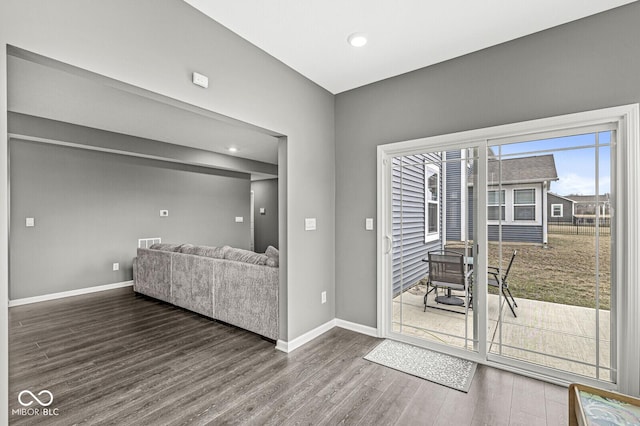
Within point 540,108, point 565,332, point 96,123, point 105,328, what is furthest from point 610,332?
point 96,123

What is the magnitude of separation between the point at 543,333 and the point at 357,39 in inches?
112

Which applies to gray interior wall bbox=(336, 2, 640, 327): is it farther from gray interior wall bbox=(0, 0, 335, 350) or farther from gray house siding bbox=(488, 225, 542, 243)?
gray house siding bbox=(488, 225, 542, 243)

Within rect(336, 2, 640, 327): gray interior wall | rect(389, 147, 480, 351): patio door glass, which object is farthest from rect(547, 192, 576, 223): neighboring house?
rect(336, 2, 640, 327): gray interior wall

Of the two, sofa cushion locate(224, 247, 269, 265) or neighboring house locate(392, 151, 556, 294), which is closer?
neighboring house locate(392, 151, 556, 294)

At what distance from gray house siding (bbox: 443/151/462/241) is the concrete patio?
63 centimetres

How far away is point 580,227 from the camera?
232cm

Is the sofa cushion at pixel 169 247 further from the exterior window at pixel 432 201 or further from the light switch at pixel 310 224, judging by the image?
the exterior window at pixel 432 201

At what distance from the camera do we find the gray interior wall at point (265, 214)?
9.15m

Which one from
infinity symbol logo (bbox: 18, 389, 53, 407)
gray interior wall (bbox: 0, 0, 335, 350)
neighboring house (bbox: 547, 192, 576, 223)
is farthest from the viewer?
neighboring house (bbox: 547, 192, 576, 223)

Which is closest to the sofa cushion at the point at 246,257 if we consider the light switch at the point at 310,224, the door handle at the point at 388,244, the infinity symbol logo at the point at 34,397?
the light switch at the point at 310,224

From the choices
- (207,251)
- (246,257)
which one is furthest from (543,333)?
(207,251)

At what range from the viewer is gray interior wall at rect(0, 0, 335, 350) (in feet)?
5.06

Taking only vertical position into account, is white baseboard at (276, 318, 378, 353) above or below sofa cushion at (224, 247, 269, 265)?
below

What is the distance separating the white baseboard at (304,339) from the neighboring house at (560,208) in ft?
7.80
